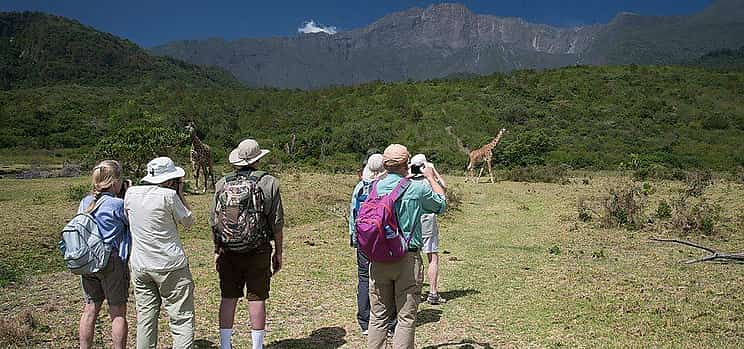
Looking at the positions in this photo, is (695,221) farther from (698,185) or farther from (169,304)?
(169,304)

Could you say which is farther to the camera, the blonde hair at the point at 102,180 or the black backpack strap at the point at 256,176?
the black backpack strap at the point at 256,176

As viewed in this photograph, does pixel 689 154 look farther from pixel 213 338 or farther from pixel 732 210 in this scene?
pixel 213 338

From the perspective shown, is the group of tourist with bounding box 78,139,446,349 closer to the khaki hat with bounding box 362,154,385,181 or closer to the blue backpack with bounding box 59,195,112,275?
the blue backpack with bounding box 59,195,112,275

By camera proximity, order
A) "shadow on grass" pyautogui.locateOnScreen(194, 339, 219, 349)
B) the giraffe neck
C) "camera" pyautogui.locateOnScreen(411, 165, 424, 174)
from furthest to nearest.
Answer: the giraffe neck
"shadow on grass" pyautogui.locateOnScreen(194, 339, 219, 349)
"camera" pyautogui.locateOnScreen(411, 165, 424, 174)

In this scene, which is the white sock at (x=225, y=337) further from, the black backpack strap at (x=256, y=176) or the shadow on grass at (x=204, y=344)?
the black backpack strap at (x=256, y=176)

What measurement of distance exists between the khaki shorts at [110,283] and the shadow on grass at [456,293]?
3.89 meters

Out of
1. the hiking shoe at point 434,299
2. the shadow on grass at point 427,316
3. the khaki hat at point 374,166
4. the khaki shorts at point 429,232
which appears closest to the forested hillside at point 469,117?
the hiking shoe at point 434,299

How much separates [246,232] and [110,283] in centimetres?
109

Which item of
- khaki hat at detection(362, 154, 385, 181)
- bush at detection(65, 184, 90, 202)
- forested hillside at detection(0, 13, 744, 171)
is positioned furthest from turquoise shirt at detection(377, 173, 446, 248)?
forested hillside at detection(0, 13, 744, 171)

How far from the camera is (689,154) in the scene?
34.8 metres

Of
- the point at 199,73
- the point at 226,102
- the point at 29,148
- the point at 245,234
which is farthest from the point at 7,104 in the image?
the point at 199,73

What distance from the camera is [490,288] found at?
7.47m

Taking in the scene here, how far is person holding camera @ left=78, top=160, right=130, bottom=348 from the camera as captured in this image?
13.8ft

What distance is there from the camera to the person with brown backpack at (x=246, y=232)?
427 cm
